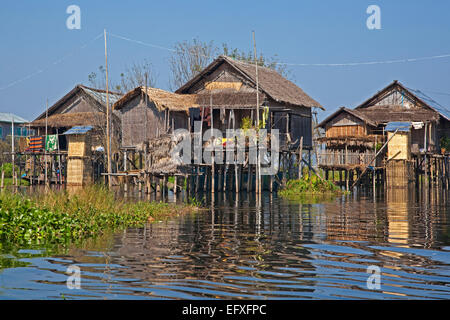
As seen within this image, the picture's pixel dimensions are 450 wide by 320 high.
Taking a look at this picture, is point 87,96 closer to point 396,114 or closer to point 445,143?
point 396,114

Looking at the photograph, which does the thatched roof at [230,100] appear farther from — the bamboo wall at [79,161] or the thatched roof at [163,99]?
the bamboo wall at [79,161]

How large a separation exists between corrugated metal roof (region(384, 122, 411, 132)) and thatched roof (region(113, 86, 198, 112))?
1120cm

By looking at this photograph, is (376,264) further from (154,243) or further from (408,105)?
(408,105)

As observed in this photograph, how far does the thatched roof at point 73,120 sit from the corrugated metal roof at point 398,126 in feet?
54.0

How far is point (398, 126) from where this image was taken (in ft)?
119

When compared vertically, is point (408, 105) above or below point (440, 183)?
Answer: above

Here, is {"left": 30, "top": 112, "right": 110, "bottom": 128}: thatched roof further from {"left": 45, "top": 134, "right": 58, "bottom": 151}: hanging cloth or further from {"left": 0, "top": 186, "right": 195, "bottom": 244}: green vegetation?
{"left": 0, "top": 186, "right": 195, "bottom": 244}: green vegetation

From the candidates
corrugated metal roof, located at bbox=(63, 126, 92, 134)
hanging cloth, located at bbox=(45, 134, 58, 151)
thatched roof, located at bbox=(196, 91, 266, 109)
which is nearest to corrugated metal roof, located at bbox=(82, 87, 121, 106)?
corrugated metal roof, located at bbox=(63, 126, 92, 134)

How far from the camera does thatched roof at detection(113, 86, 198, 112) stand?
101 ft

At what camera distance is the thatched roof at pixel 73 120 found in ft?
124

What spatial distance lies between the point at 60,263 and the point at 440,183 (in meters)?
37.5

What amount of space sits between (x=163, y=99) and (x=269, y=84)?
5.70m

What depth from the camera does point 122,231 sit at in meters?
14.2
